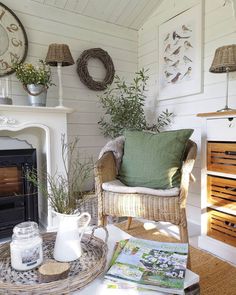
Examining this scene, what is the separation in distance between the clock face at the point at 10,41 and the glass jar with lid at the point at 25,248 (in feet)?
5.80

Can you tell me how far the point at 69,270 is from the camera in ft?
2.50

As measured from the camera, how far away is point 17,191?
2148 millimetres

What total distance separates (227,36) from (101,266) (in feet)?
6.48

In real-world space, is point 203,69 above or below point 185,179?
above

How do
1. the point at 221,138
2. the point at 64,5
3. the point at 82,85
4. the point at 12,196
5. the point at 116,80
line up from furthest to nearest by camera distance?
the point at 116,80
the point at 82,85
the point at 64,5
the point at 12,196
the point at 221,138

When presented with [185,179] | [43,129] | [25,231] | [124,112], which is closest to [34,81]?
[43,129]

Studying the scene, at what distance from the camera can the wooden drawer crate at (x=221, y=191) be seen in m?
1.63

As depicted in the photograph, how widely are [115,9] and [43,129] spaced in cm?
151

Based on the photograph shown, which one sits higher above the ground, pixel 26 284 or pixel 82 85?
pixel 82 85

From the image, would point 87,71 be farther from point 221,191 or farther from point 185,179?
point 221,191

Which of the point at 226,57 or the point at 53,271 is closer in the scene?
the point at 53,271

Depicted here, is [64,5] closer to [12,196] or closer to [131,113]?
[131,113]

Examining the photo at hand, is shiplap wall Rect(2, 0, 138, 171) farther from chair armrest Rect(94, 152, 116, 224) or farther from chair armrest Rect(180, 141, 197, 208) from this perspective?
chair armrest Rect(180, 141, 197, 208)

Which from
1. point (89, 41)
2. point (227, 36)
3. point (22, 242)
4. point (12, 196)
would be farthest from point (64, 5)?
point (22, 242)
